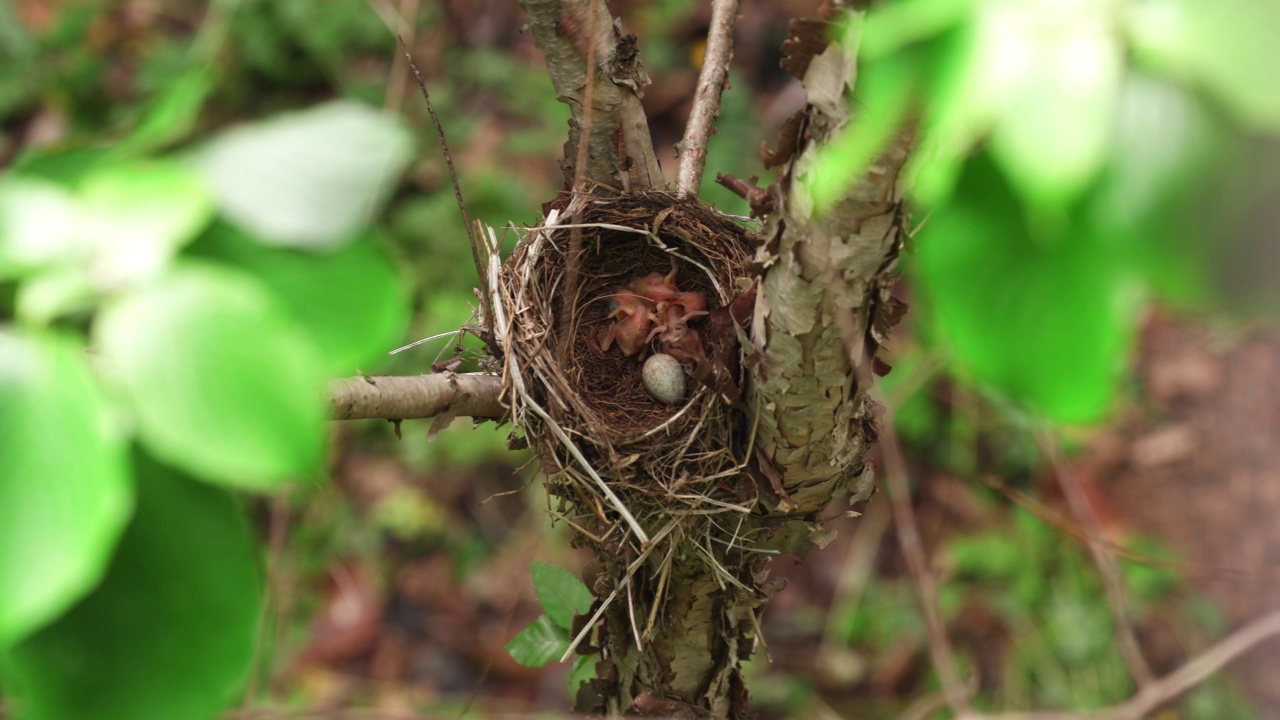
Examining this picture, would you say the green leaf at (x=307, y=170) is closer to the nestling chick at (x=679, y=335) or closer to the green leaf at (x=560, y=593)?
the green leaf at (x=560, y=593)

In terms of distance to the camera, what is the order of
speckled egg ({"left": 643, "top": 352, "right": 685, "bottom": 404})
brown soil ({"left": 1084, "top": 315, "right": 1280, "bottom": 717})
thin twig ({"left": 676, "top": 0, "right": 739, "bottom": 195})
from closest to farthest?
thin twig ({"left": 676, "top": 0, "right": 739, "bottom": 195}) < speckled egg ({"left": 643, "top": 352, "right": 685, "bottom": 404}) < brown soil ({"left": 1084, "top": 315, "right": 1280, "bottom": 717})

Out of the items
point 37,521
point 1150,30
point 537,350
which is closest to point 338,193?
point 37,521

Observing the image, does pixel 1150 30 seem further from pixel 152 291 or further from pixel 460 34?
pixel 460 34

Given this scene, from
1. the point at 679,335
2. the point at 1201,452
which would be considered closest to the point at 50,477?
the point at 679,335

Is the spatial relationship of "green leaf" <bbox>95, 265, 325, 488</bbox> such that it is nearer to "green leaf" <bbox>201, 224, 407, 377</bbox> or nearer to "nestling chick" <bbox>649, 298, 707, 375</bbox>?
"green leaf" <bbox>201, 224, 407, 377</bbox>

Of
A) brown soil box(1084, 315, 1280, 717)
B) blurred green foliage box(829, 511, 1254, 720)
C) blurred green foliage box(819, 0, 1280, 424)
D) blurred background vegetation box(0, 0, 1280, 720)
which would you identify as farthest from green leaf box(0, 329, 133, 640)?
brown soil box(1084, 315, 1280, 717)
